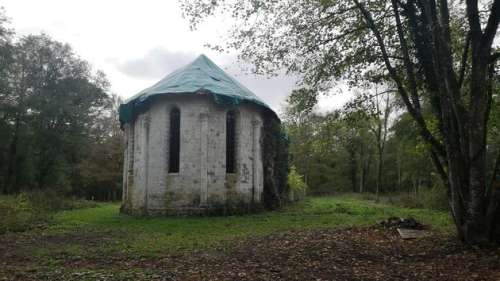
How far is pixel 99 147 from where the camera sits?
3875 cm

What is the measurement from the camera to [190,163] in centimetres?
1780

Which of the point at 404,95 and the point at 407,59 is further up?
the point at 407,59

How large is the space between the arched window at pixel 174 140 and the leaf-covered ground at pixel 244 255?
497cm

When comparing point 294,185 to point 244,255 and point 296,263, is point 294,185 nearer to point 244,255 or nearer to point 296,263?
point 244,255

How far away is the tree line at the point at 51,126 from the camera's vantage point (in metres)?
35.2

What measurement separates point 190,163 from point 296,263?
34.4 ft

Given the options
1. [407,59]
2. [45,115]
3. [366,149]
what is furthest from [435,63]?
[366,149]

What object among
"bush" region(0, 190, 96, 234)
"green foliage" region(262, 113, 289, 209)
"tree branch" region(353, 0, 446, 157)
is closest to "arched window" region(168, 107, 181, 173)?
"green foliage" region(262, 113, 289, 209)

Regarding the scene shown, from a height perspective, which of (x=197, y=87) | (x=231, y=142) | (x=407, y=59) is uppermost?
(x=197, y=87)

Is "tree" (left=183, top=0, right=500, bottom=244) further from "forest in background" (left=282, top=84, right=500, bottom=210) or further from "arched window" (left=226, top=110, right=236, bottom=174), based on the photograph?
"arched window" (left=226, top=110, right=236, bottom=174)

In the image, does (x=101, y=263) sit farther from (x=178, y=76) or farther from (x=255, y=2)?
(x=178, y=76)

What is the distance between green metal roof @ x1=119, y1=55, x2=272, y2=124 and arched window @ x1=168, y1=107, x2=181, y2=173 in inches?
46.5

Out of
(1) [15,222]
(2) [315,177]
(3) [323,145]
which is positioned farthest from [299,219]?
(2) [315,177]

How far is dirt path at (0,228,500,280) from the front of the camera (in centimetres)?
702
